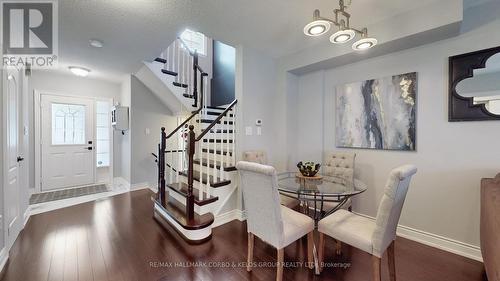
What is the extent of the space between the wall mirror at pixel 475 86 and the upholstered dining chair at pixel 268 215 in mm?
1964

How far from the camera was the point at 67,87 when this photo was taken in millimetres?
4461

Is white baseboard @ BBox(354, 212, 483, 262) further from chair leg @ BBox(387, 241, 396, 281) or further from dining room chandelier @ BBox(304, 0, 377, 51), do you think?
dining room chandelier @ BBox(304, 0, 377, 51)

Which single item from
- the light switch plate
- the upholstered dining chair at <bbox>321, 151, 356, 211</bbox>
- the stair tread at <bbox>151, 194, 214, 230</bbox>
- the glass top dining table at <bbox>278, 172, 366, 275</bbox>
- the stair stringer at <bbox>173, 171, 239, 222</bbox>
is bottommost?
the stair tread at <bbox>151, 194, 214, 230</bbox>

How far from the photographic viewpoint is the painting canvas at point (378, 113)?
245cm

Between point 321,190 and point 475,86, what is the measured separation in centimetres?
189

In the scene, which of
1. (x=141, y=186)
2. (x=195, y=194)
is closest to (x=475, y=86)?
(x=195, y=194)

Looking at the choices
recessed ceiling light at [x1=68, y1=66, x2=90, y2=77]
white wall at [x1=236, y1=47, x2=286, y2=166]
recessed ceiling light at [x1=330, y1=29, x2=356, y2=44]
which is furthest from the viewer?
recessed ceiling light at [x1=68, y1=66, x2=90, y2=77]

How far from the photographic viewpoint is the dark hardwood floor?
1.80 meters

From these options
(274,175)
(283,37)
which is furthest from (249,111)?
(274,175)

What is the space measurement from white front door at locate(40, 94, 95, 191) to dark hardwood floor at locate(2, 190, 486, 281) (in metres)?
1.96

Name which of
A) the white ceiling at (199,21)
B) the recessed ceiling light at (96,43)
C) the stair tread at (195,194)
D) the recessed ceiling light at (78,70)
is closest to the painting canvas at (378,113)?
the white ceiling at (199,21)

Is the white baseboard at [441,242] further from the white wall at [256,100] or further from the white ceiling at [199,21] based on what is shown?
the white ceiling at [199,21]

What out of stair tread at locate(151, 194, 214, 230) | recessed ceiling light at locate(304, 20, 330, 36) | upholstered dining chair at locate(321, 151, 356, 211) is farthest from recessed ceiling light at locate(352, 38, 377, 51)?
stair tread at locate(151, 194, 214, 230)

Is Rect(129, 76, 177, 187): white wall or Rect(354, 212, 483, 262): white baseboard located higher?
Rect(129, 76, 177, 187): white wall
